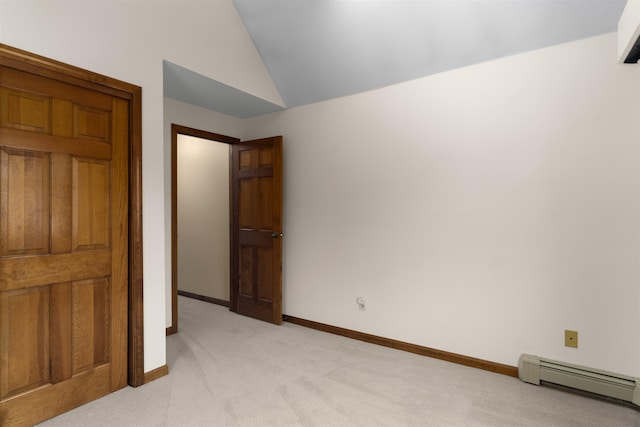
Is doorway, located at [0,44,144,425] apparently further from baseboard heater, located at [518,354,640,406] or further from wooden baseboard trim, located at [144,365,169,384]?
baseboard heater, located at [518,354,640,406]

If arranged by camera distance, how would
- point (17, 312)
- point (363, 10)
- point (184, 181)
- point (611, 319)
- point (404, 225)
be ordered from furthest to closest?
point (184, 181), point (404, 225), point (363, 10), point (611, 319), point (17, 312)

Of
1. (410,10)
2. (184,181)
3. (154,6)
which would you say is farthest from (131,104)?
(184,181)

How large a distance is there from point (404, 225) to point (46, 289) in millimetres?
2609

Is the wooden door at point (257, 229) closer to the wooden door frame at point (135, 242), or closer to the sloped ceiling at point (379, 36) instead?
the sloped ceiling at point (379, 36)

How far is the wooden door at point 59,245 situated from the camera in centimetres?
194

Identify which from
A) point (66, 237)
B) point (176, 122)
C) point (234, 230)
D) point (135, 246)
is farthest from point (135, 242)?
point (234, 230)

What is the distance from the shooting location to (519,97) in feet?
8.68

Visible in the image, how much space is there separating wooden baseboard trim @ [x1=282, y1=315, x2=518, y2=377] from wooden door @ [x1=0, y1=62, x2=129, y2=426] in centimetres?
182

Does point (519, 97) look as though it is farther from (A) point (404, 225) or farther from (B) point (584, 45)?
(A) point (404, 225)

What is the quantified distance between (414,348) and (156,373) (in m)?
2.07

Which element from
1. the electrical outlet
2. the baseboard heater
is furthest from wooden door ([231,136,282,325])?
the electrical outlet

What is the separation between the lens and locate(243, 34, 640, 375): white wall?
2365 millimetres

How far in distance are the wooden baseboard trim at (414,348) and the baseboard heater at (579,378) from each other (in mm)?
132

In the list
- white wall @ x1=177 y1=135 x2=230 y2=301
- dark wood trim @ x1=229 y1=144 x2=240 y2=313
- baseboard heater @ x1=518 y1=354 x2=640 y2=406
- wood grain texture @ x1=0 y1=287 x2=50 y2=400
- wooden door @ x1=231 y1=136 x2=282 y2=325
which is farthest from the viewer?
white wall @ x1=177 y1=135 x2=230 y2=301
